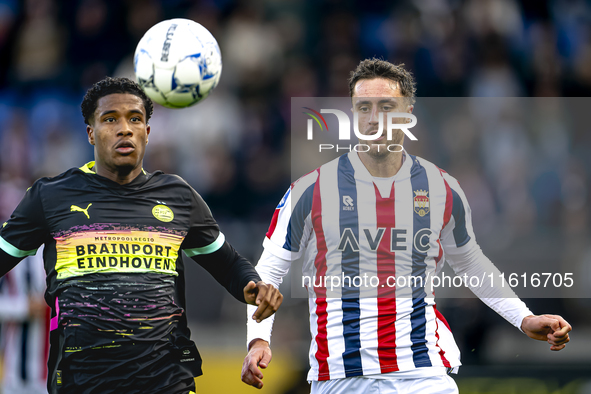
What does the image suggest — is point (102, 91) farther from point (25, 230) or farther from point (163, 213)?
point (25, 230)

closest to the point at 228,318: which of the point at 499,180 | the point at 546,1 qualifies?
the point at 499,180

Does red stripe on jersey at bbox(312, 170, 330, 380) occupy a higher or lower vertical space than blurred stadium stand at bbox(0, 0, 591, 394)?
lower

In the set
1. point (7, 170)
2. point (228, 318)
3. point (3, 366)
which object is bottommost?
point (3, 366)

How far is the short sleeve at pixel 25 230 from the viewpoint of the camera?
4281 millimetres

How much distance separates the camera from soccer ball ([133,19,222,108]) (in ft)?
16.3

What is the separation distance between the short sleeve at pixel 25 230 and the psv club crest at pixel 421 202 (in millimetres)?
2217

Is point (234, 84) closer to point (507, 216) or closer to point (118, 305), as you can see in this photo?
point (507, 216)

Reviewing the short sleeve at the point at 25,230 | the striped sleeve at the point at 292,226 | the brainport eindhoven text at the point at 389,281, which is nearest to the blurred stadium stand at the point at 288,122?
the brainport eindhoven text at the point at 389,281

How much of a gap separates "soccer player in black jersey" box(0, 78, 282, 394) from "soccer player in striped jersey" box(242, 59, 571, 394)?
0.40 metres

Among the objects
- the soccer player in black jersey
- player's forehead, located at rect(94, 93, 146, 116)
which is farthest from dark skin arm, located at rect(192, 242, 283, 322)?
player's forehead, located at rect(94, 93, 146, 116)

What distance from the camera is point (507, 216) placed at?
8141 millimetres

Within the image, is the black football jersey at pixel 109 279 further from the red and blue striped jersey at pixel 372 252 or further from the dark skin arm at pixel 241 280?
the red and blue striped jersey at pixel 372 252

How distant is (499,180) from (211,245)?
4.92 meters

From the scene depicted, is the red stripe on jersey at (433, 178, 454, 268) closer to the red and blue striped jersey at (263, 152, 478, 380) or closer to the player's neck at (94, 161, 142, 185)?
the red and blue striped jersey at (263, 152, 478, 380)
